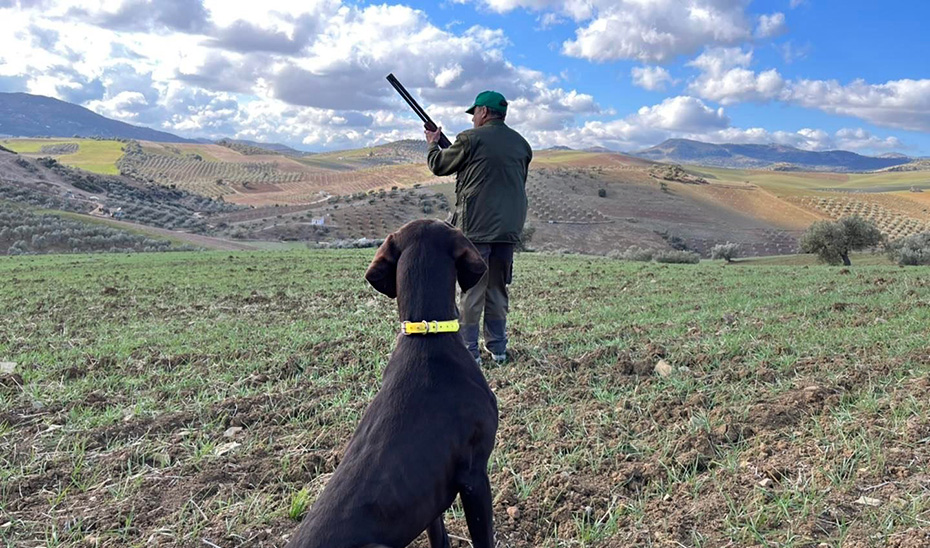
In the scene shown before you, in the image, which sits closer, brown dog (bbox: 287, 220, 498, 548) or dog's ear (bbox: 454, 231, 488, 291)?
brown dog (bbox: 287, 220, 498, 548)

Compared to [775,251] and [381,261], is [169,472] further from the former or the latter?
[775,251]

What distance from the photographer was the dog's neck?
9.43 feet

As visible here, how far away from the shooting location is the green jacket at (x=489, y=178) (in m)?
5.42

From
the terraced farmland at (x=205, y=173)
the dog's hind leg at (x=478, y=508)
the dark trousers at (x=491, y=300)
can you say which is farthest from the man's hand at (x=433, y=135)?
the terraced farmland at (x=205, y=173)

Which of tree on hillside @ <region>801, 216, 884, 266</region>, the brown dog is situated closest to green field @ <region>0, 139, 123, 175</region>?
tree on hillside @ <region>801, 216, 884, 266</region>

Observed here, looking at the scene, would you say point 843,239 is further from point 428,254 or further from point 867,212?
point 867,212

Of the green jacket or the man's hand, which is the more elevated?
the man's hand

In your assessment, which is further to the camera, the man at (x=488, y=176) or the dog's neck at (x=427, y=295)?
the man at (x=488, y=176)

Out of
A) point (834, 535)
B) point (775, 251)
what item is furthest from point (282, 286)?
point (775, 251)

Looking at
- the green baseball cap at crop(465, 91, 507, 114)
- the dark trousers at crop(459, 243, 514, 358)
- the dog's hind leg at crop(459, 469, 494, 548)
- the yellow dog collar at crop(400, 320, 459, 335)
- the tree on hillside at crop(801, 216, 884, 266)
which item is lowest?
the tree on hillside at crop(801, 216, 884, 266)

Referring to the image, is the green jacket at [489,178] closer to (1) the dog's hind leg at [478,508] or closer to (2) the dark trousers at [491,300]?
(2) the dark trousers at [491,300]

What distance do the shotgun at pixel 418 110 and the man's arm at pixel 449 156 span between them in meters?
0.21

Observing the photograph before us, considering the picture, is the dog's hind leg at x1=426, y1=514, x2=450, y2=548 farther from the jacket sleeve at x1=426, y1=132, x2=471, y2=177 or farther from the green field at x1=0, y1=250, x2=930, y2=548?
the jacket sleeve at x1=426, y1=132, x2=471, y2=177

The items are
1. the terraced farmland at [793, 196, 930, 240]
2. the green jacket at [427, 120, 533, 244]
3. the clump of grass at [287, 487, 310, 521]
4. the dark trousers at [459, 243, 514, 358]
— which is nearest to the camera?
the clump of grass at [287, 487, 310, 521]
